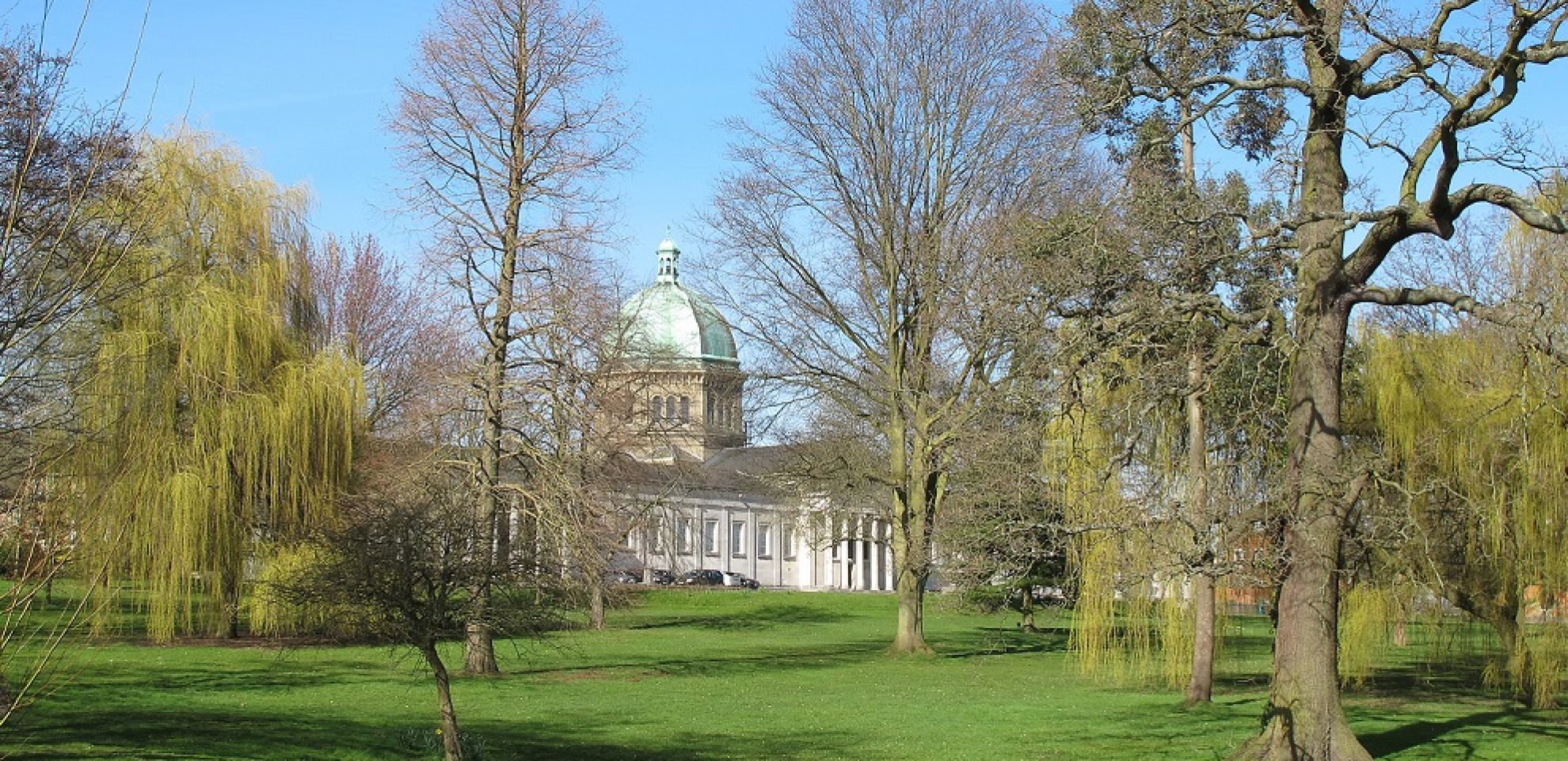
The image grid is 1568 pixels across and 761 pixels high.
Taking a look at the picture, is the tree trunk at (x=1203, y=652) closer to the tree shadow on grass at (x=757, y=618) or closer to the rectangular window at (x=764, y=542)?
the tree shadow on grass at (x=757, y=618)

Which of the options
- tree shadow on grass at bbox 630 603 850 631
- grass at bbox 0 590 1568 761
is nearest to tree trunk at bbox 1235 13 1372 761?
grass at bbox 0 590 1568 761

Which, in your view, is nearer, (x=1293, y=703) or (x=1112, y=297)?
(x=1293, y=703)

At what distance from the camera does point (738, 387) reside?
35188 mm

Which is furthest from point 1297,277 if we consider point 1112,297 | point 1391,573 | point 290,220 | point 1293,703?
point 290,220

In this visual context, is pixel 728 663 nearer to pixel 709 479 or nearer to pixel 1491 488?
pixel 1491 488

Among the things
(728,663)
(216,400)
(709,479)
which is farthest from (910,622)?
(709,479)

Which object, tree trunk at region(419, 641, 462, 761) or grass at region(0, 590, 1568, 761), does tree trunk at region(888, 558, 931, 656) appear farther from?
tree trunk at region(419, 641, 462, 761)

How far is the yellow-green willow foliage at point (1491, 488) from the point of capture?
1923cm

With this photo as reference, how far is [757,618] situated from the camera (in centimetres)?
5044

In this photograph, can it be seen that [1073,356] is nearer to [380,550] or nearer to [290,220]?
[380,550]

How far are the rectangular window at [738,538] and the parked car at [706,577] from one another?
132 inches

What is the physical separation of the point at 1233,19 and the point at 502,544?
8536mm

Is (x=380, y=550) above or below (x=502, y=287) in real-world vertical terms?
below

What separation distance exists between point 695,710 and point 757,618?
29.3 metres
